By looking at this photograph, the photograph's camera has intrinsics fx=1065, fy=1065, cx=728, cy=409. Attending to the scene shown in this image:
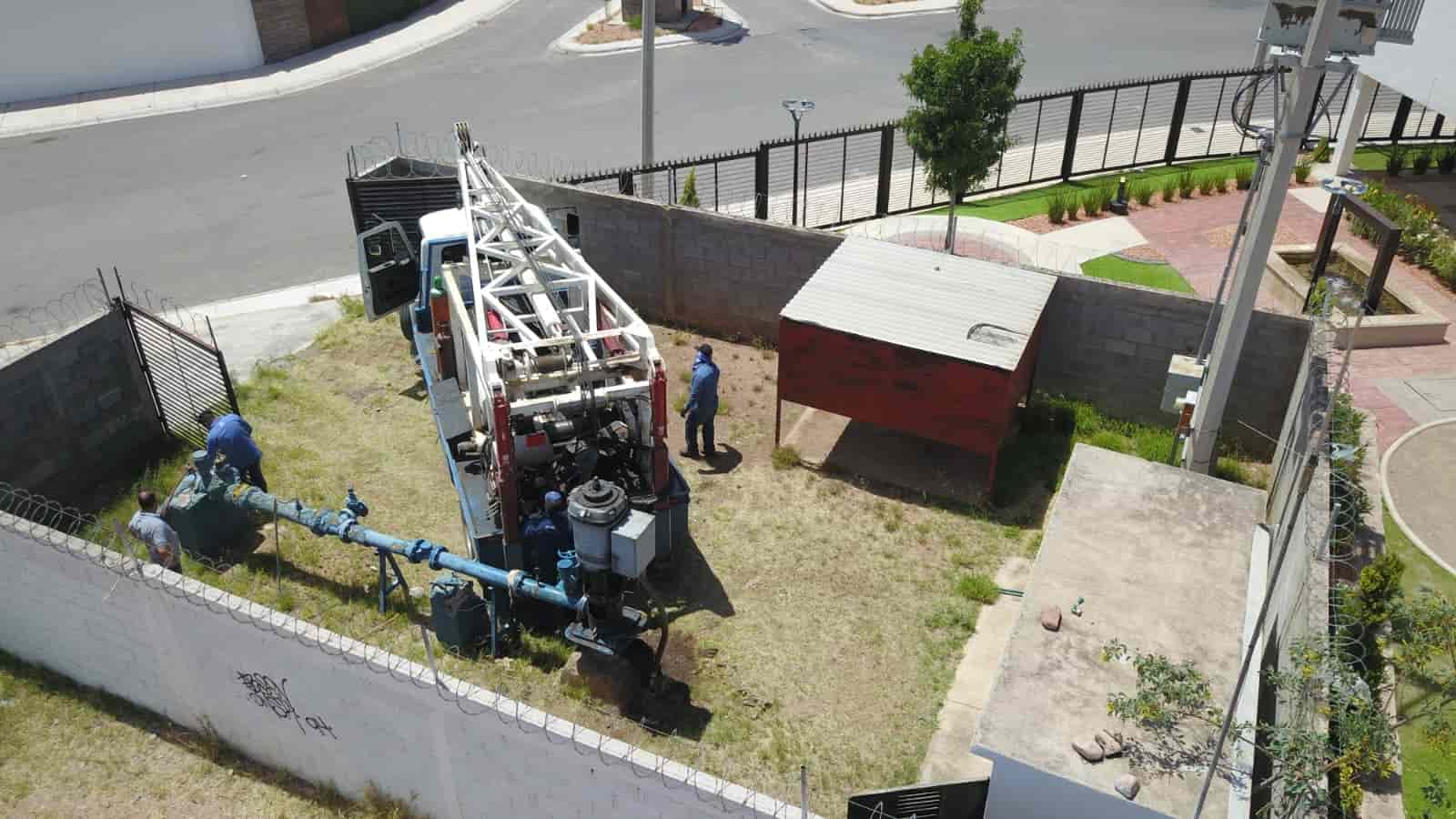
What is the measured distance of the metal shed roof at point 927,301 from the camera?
12.7 m

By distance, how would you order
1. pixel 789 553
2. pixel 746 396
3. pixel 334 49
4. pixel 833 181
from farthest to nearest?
1. pixel 334 49
2. pixel 833 181
3. pixel 746 396
4. pixel 789 553

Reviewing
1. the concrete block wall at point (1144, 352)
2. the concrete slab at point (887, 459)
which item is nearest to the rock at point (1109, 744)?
the concrete slab at point (887, 459)

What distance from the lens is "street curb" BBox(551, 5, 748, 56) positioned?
32.0 m

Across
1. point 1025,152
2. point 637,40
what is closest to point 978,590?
point 1025,152

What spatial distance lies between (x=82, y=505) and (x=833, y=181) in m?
15.1

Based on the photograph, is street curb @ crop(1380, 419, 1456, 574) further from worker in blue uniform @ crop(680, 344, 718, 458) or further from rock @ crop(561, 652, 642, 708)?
rock @ crop(561, 652, 642, 708)

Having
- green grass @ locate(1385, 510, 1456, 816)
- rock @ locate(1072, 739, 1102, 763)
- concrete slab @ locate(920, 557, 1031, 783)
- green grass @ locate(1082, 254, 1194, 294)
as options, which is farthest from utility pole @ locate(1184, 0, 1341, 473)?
green grass @ locate(1082, 254, 1194, 294)

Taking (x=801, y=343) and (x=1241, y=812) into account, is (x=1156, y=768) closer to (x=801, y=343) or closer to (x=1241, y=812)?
(x=1241, y=812)

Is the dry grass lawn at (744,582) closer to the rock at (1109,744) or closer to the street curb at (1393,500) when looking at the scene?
the rock at (1109,744)

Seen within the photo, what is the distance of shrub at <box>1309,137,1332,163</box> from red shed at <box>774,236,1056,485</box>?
12757mm

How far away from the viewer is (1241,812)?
7.13 m

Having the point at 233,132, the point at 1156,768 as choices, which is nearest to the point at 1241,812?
the point at 1156,768

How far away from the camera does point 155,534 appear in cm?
1064

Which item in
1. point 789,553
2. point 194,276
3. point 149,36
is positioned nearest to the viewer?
point 789,553
